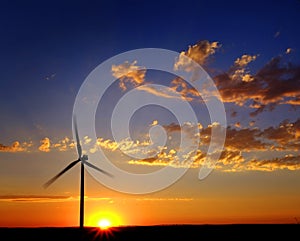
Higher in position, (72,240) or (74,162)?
(74,162)

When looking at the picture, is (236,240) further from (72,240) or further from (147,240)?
(72,240)

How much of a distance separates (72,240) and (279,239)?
43055 millimetres

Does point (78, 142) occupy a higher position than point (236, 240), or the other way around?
point (78, 142)

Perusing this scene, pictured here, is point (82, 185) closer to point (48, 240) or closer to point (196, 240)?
point (48, 240)

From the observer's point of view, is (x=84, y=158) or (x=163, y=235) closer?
(x=84, y=158)

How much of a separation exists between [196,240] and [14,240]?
133ft

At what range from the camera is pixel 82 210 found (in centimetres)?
8831

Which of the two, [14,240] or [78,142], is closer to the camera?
[78,142]

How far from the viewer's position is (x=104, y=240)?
338ft

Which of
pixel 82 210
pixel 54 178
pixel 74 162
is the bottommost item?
pixel 82 210

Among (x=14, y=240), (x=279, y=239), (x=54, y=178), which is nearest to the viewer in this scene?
(x=54, y=178)

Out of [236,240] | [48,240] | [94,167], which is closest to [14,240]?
[48,240]

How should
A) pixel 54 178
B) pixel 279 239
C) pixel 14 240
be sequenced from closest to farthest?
pixel 54 178 < pixel 279 239 < pixel 14 240

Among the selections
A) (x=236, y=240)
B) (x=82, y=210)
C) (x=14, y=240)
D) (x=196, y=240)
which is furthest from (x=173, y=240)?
(x=14, y=240)
